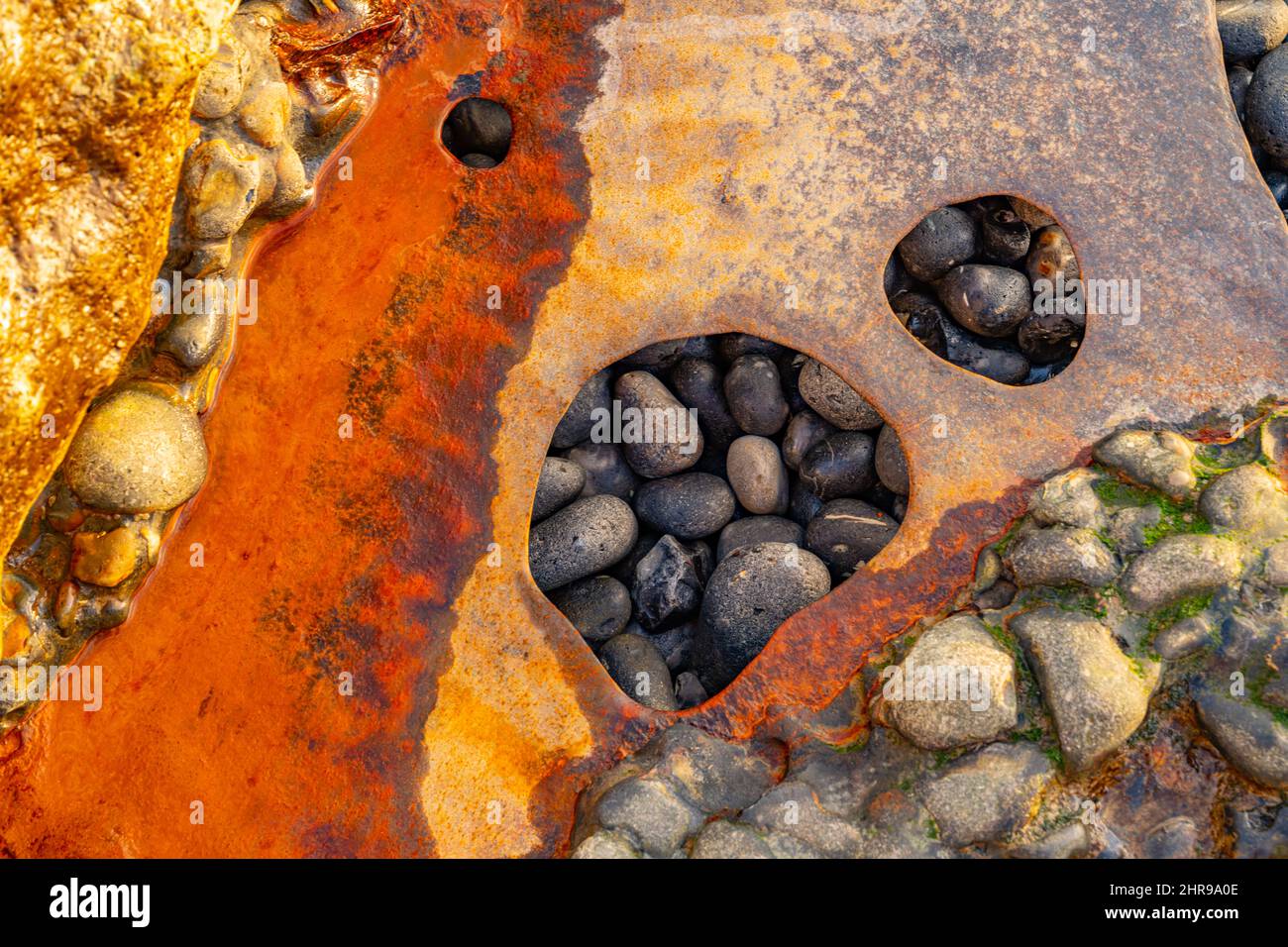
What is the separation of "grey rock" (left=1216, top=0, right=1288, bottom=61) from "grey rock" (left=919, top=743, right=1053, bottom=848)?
2.79m

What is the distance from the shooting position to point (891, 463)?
3260 mm

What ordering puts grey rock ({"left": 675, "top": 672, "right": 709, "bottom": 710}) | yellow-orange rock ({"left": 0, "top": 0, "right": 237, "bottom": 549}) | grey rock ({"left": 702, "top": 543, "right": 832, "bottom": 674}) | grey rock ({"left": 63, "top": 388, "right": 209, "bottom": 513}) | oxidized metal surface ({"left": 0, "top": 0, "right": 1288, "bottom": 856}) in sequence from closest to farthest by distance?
yellow-orange rock ({"left": 0, "top": 0, "right": 237, "bottom": 549})
grey rock ({"left": 63, "top": 388, "right": 209, "bottom": 513})
oxidized metal surface ({"left": 0, "top": 0, "right": 1288, "bottom": 856})
grey rock ({"left": 702, "top": 543, "right": 832, "bottom": 674})
grey rock ({"left": 675, "top": 672, "right": 709, "bottom": 710})

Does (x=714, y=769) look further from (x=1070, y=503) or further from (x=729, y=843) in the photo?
(x=1070, y=503)

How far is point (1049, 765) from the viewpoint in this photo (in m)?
2.35

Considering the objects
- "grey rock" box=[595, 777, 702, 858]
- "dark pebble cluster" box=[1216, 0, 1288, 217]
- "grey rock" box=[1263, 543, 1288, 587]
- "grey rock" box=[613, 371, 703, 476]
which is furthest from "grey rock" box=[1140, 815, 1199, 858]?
"dark pebble cluster" box=[1216, 0, 1288, 217]

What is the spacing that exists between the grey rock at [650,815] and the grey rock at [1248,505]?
5.00ft

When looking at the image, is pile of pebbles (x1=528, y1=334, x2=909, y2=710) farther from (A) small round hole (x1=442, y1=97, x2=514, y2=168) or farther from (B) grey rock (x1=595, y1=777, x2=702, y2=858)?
(A) small round hole (x1=442, y1=97, x2=514, y2=168)

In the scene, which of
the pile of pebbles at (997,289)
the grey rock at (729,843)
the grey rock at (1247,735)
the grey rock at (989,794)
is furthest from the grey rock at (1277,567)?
the grey rock at (729,843)

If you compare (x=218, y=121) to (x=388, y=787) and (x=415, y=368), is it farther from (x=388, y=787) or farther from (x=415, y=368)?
(x=388, y=787)

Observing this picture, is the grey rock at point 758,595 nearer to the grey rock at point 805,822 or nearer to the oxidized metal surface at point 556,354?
the oxidized metal surface at point 556,354

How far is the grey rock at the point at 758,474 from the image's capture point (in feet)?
11.5

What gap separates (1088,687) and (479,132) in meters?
2.49

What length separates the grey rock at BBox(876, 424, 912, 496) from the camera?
3.22 meters
